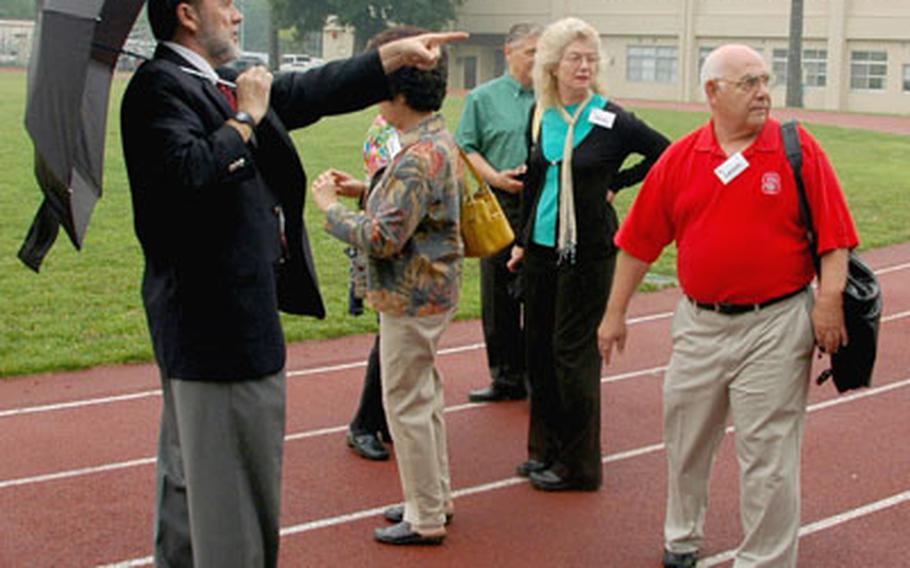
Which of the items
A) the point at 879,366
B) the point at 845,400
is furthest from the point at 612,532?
the point at 879,366

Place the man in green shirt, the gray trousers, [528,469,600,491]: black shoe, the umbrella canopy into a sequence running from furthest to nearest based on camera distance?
the man in green shirt
[528,469,600,491]: black shoe
the gray trousers
the umbrella canopy

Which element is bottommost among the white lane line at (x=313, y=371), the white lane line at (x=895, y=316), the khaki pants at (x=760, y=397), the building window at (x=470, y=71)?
the building window at (x=470, y=71)

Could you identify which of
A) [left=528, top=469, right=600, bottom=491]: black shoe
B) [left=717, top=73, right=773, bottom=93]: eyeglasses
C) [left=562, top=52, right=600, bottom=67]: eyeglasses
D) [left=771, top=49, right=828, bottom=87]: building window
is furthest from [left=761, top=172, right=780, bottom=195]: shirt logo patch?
[left=771, top=49, right=828, bottom=87]: building window

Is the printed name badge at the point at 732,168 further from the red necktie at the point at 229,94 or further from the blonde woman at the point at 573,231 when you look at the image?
the red necktie at the point at 229,94

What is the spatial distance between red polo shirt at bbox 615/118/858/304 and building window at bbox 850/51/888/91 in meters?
54.9

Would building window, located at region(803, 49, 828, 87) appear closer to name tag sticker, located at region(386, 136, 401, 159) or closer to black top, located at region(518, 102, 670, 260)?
black top, located at region(518, 102, 670, 260)

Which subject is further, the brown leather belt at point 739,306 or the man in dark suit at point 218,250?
the brown leather belt at point 739,306

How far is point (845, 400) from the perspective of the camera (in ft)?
27.0

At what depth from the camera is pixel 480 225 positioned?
18.8 ft

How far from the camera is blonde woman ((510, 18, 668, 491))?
6312 millimetres

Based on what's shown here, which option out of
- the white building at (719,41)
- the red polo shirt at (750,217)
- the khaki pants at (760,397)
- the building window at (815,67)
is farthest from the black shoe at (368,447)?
the building window at (815,67)

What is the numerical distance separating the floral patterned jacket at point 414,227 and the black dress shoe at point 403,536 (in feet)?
3.03

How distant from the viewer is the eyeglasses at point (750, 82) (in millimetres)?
4957

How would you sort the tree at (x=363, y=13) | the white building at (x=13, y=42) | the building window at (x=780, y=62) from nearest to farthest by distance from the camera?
1. the building window at (x=780, y=62)
2. the tree at (x=363, y=13)
3. the white building at (x=13, y=42)
